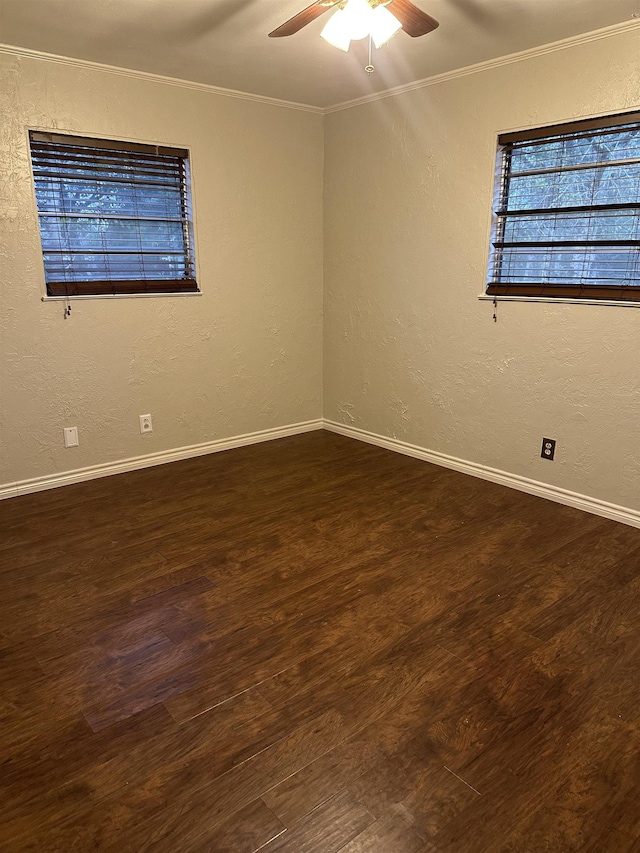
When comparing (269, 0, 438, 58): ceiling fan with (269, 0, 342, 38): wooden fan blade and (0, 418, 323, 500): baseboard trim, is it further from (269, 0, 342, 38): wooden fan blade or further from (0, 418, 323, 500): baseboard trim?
(0, 418, 323, 500): baseboard trim

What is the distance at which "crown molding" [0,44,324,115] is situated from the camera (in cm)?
301

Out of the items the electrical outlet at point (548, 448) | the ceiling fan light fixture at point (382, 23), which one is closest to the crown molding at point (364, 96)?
the ceiling fan light fixture at point (382, 23)

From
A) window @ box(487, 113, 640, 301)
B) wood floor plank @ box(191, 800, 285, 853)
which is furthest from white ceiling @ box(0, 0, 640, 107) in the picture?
wood floor plank @ box(191, 800, 285, 853)

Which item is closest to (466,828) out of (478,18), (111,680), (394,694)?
(394,694)

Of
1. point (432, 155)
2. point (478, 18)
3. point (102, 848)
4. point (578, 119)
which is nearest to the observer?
point (102, 848)

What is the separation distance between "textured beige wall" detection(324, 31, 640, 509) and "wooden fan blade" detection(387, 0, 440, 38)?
115 cm

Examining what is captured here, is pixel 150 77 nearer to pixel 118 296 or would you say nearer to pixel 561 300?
pixel 118 296

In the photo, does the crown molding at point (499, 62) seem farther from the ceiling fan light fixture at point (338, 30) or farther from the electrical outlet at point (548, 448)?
the electrical outlet at point (548, 448)

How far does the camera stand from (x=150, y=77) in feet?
11.1

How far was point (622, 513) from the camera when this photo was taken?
A: 3043mm

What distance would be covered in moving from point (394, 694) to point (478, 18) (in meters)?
2.76

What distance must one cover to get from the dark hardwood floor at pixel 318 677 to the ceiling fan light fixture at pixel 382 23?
82.4 inches

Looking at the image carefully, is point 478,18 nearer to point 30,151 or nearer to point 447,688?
point 30,151

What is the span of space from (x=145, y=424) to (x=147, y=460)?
239 mm
